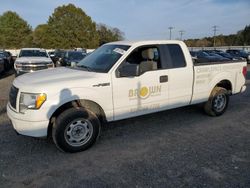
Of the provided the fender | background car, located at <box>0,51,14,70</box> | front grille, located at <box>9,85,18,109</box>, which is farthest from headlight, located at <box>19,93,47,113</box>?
background car, located at <box>0,51,14,70</box>

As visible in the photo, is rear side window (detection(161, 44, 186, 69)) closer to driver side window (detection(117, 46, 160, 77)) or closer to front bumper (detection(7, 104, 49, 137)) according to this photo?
driver side window (detection(117, 46, 160, 77))

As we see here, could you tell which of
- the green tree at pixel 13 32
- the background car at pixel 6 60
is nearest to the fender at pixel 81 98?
the background car at pixel 6 60

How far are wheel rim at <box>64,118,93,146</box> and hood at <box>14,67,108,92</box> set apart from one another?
2.12ft

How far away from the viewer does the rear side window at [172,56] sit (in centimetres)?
503

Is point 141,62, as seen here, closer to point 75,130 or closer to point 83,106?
point 83,106

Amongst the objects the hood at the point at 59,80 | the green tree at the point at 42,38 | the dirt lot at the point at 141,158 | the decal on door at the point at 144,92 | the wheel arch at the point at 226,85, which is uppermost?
the green tree at the point at 42,38

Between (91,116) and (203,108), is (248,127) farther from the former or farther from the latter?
(91,116)

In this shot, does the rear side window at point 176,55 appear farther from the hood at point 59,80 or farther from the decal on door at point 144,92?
the hood at point 59,80

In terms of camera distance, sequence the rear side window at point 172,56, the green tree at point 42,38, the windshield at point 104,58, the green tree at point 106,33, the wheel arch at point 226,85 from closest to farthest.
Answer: the windshield at point 104,58
the rear side window at point 172,56
the wheel arch at point 226,85
the green tree at point 42,38
the green tree at point 106,33

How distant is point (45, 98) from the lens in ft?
12.2

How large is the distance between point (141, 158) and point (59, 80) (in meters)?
1.89

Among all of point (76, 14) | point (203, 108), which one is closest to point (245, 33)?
point (76, 14)

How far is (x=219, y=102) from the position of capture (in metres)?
6.20

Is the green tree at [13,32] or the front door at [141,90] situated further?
the green tree at [13,32]
